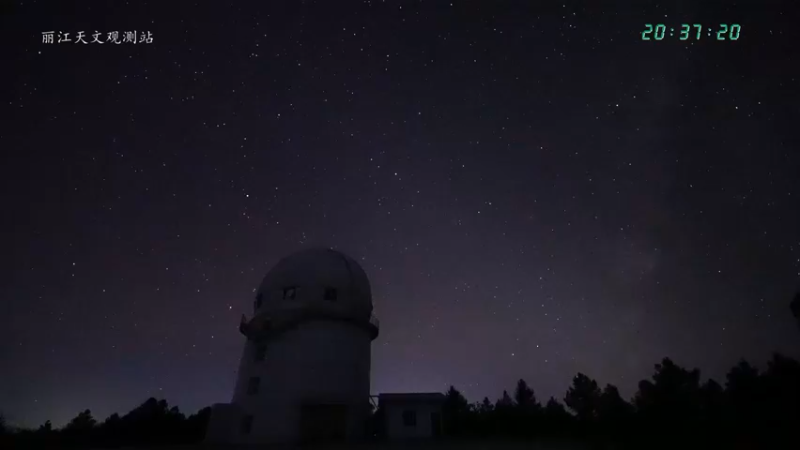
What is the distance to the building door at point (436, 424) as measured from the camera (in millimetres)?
24594

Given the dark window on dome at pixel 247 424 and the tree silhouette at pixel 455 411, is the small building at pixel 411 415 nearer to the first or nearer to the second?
the tree silhouette at pixel 455 411

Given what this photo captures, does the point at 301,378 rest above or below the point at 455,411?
above

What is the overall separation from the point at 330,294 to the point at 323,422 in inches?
318

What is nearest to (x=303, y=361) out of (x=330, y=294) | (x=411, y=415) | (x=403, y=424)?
(x=330, y=294)

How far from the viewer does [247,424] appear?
83.3 ft

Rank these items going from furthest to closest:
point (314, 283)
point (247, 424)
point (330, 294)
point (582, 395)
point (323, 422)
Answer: point (582, 395)
point (314, 283)
point (330, 294)
point (247, 424)
point (323, 422)

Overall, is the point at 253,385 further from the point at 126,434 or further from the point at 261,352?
the point at 126,434

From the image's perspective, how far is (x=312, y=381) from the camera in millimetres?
25609

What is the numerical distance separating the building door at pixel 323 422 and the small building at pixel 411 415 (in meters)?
2.43

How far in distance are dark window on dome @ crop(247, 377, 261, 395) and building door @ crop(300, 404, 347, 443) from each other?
12.5 ft

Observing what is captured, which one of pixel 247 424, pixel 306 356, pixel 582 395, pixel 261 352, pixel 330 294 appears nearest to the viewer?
pixel 247 424

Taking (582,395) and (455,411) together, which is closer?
(455,411)

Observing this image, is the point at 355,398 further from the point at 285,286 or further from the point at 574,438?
the point at 574,438

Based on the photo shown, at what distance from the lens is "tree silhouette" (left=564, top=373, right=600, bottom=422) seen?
7681 centimetres
